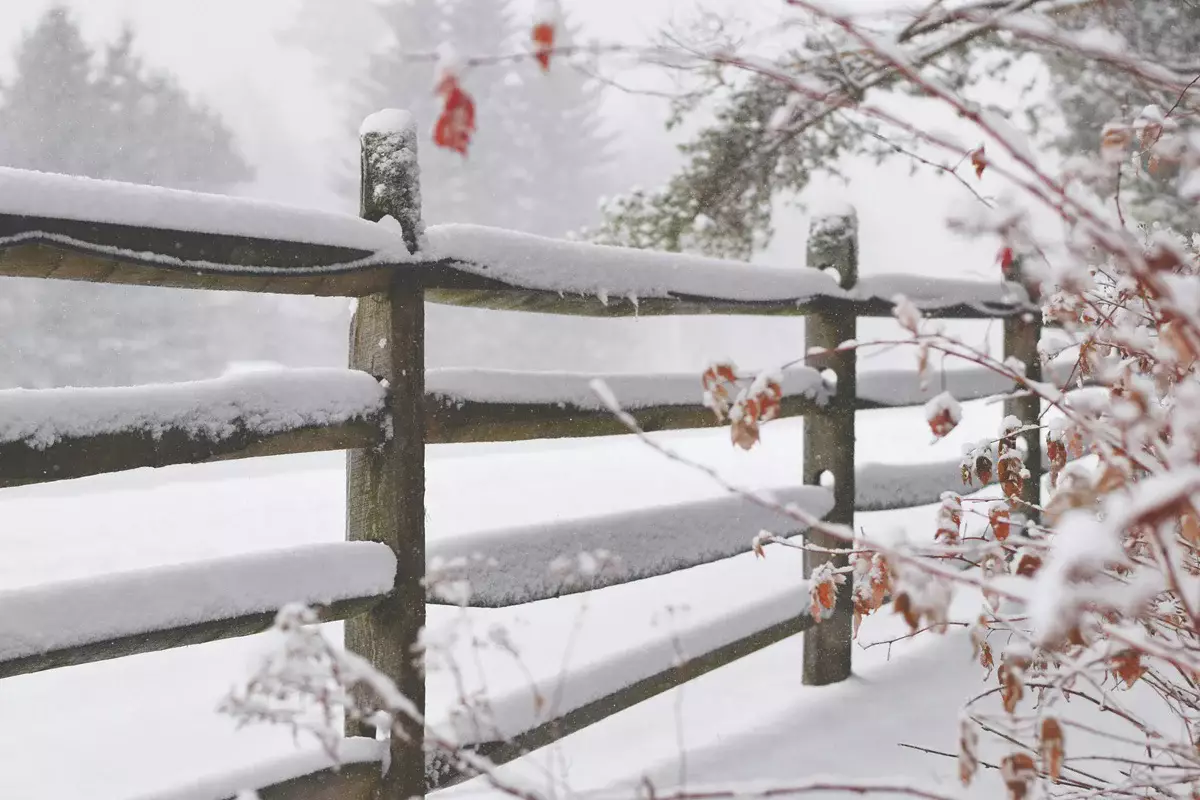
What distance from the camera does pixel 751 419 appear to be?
1470 mm

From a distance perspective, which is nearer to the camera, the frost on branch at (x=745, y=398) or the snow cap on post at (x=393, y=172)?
the frost on branch at (x=745, y=398)

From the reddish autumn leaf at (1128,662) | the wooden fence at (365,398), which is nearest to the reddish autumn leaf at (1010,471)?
the wooden fence at (365,398)

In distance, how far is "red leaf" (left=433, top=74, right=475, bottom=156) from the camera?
4.01ft

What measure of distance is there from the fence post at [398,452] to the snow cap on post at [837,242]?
196 cm

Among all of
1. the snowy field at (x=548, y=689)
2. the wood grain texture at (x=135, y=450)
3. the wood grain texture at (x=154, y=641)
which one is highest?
the wood grain texture at (x=135, y=450)

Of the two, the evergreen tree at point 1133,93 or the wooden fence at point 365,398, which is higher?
the evergreen tree at point 1133,93

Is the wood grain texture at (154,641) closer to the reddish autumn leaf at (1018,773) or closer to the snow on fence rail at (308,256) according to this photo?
the snow on fence rail at (308,256)

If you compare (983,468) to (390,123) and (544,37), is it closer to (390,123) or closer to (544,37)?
(544,37)

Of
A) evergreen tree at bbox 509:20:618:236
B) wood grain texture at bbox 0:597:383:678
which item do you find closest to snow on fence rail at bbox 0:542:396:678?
wood grain texture at bbox 0:597:383:678

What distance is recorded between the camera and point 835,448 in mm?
3631

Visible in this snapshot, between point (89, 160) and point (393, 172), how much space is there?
72.6 feet

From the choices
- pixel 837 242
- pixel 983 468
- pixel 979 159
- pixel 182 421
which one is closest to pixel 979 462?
pixel 983 468

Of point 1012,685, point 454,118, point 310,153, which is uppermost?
point 310,153

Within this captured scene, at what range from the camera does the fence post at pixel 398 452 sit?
6.98ft
